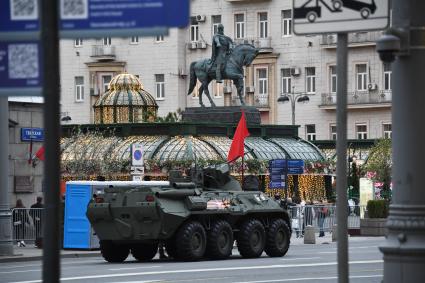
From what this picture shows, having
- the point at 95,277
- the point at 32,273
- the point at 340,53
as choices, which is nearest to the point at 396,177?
the point at 340,53

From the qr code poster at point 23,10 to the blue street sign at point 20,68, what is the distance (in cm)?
19

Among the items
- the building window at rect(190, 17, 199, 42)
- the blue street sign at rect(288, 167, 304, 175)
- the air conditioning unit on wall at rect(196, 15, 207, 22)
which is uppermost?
the air conditioning unit on wall at rect(196, 15, 207, 22)

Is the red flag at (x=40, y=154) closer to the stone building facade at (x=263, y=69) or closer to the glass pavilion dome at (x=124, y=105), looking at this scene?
the glass pavilion dome at (x=124, y=105)

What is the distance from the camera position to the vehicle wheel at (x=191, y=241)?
29812 millimetres

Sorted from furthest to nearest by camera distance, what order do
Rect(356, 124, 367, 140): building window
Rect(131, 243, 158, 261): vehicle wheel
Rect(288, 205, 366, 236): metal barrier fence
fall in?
Rect(356, 124, 367, 140): building window → Rect(288, 205, 366, 236): metal barrier fence → Rect(131, 243, 158, 261): vehicle wheel

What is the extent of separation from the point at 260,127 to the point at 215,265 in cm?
3088

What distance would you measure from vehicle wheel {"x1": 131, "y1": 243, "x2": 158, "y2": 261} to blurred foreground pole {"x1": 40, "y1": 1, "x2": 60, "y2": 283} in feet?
78.9

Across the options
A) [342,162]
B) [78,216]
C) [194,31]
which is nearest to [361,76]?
[194,31]

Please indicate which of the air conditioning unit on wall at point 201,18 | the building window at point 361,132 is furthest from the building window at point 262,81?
the building window at point 361,132

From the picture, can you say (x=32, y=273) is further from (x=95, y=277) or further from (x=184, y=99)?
(x=184, y=99)

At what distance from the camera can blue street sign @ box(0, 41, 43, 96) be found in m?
7.94

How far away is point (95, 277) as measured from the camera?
24.2 m

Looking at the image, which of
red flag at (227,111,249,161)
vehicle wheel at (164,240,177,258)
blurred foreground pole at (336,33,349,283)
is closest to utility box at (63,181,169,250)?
vehicle wheel at (164,240,177,258)

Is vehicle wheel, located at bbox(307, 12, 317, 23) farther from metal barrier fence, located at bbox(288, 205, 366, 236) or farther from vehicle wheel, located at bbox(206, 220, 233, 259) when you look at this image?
metal barrier fence, located at bbox(288, 205, 366, 236)
